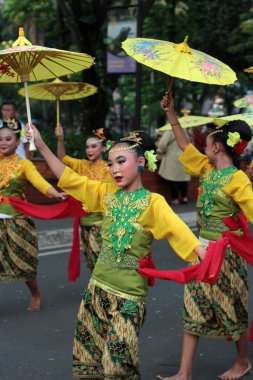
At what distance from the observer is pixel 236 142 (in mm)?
5016

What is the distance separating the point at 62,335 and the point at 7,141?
1883 millimetres

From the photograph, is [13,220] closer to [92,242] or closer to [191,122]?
[92,242]

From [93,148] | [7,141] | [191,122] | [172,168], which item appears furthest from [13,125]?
[172,168]

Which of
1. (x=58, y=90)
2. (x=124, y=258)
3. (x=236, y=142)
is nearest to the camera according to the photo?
(x=124, y=258)

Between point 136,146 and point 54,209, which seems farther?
point 54,209

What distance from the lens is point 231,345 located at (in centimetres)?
616

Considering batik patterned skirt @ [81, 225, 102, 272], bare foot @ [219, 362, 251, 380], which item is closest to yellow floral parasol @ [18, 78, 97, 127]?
batik patterned skirt @ [81, 225, 102, 272]

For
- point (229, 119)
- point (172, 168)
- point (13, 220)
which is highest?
point (229, 119)

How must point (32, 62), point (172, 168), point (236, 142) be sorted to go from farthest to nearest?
1. point (172, 168)
2. point (236, 142)
3. point (32, 62)

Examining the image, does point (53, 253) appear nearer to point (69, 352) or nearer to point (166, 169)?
point (69, 352)

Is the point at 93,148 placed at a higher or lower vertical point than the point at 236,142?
lower

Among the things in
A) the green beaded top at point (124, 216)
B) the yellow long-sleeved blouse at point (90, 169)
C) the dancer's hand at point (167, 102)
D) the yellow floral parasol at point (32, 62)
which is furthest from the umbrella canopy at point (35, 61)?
the yellow long-sleeved blouse at point (90, 169)

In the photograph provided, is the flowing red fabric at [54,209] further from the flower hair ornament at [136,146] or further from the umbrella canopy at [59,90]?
the flower hair ornament at [136,146]

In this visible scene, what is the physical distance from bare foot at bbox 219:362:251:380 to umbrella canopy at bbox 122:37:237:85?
207 cm
